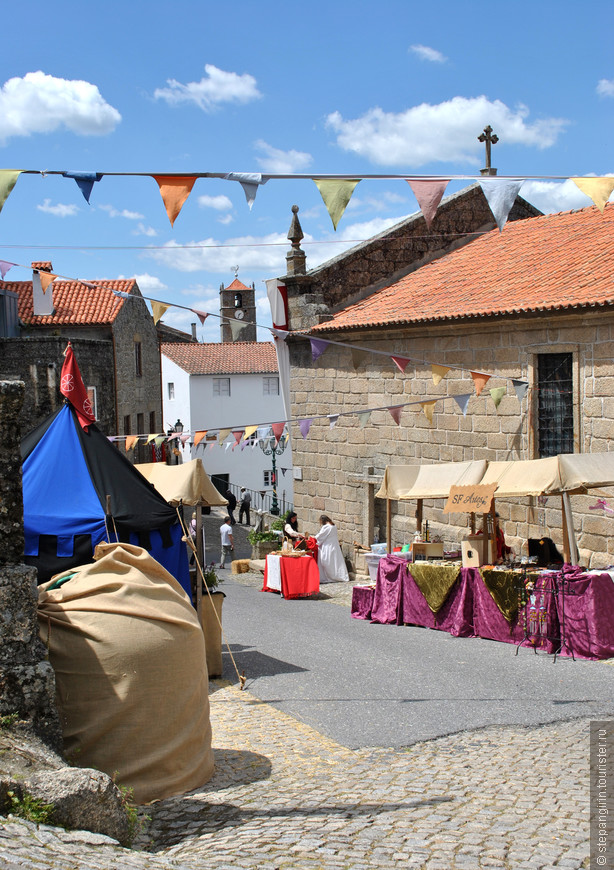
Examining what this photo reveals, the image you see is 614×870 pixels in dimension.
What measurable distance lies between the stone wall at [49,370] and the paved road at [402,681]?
31.4ft

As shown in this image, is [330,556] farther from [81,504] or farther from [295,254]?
[81,504]

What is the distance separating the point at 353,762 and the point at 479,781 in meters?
1.03

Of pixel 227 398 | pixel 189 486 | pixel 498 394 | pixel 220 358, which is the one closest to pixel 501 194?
pixel 189 486

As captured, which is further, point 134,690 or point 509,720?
point 509,720

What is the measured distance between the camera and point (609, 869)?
4.36 meters

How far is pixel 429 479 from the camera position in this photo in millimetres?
13242

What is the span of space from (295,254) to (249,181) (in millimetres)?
13304

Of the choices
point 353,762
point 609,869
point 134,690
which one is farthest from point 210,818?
point 609,869

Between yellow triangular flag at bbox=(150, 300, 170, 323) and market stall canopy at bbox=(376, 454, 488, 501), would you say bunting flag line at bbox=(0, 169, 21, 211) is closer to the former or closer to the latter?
yellow triangular flag at bbox=(150, 300, 170, 323)

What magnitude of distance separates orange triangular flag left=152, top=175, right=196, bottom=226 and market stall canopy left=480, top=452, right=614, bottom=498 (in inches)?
249

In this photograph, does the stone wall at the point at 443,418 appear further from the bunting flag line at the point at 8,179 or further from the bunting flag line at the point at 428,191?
the bunting flag line at the point at 8,179

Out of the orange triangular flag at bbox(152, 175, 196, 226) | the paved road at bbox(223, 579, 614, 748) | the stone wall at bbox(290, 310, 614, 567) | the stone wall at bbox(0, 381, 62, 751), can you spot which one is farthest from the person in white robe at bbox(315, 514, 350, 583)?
the stone wall at bbox(0, 381, 62, 751)

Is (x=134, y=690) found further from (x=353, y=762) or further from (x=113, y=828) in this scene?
(x=353, y=762)

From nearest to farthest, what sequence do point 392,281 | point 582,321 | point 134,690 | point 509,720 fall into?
point 134,690 → point 509,720 → point 582,321 → point 392,281
